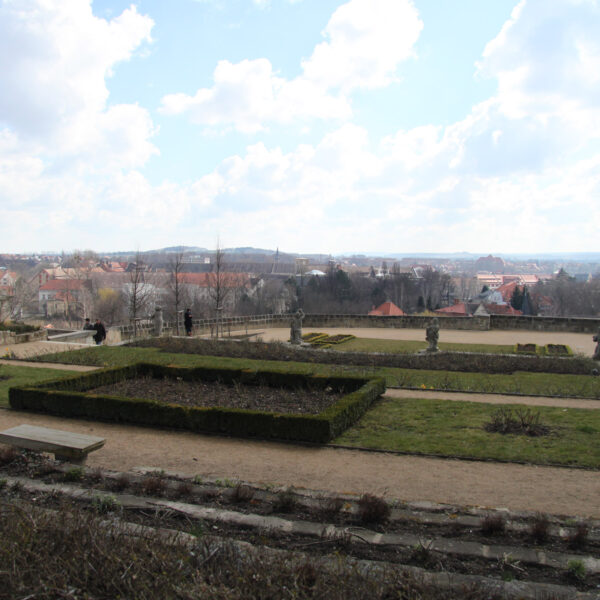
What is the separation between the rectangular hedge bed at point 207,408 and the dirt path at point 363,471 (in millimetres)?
271

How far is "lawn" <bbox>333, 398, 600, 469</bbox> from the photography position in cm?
741

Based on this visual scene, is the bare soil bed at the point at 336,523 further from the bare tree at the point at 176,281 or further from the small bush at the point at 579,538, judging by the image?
the bare tree at the point at 176,281

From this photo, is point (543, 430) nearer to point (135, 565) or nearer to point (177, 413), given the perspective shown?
point (177, 413)

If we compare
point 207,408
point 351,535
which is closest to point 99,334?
point 207,408

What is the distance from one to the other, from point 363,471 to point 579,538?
2.88 m

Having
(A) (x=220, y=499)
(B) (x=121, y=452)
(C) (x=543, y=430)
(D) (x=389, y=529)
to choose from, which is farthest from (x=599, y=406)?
(B) (x=121, y=452)

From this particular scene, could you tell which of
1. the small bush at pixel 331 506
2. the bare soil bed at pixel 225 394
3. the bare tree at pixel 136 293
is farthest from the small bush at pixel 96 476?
the bare tree at pixel 136 293

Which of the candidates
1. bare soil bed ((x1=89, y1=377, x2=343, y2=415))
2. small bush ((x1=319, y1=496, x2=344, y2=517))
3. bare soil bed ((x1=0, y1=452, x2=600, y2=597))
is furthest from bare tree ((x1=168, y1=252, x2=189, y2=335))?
small bush ((x1=319, y1=496, x2=344, y2=517))

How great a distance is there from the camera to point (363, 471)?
694 centimetres

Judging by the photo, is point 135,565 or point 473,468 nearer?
point 135,565

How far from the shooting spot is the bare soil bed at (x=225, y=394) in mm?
9828

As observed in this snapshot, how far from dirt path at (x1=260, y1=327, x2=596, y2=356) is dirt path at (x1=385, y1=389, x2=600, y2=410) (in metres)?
9.63

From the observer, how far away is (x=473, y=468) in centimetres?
697

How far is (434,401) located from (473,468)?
3.66 m
